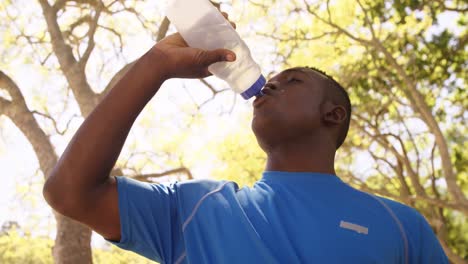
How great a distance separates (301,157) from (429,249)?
1.30 feet

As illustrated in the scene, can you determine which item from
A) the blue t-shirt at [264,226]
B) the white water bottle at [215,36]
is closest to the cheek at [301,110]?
the white water bottle at [215,36]

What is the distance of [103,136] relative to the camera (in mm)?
1152

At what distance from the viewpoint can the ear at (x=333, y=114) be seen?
1.65 meters

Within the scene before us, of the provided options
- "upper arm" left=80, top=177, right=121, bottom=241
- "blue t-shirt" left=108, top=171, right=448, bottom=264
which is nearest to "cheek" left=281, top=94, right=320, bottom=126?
"blue t-shirt" left=108, top=171, right=448, bottom=264

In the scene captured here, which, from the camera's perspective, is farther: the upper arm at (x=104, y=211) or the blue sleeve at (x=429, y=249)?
the blue sleeve at (x=429, y=249)

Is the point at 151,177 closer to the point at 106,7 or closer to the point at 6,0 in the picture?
the point at 106,7

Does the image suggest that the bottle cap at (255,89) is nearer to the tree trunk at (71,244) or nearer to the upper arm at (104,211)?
the upper arm at (104,211)

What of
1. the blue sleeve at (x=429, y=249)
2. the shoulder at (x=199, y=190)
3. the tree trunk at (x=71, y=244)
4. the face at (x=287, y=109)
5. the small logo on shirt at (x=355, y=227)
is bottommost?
the tree trunk at (x=71, y=244)

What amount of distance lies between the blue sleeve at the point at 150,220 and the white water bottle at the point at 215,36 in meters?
0.46

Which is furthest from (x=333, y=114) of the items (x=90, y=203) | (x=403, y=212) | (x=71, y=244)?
(x=71, y=244)

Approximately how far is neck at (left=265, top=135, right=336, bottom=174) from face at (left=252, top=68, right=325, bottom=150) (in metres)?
0.02

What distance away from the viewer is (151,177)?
698 cm

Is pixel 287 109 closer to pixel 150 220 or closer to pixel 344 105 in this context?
pixel 344 105

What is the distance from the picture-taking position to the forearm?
3.73 ft
